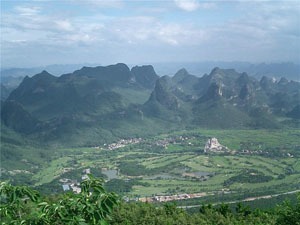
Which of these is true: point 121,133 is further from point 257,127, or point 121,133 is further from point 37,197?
point 37,197

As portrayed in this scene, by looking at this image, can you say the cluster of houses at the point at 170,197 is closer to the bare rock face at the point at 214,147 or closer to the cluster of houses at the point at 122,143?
the bare rock face at the point at 214,147

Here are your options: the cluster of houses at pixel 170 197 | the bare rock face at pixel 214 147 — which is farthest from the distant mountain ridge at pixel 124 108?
the cluster of houses at pixel 170 197

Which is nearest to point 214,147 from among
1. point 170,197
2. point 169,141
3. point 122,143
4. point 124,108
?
point 169,141

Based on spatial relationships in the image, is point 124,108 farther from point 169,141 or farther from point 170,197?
point 170,197

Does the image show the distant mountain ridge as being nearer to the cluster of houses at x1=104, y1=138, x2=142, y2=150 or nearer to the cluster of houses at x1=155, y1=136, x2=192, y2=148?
the cluster of houses at x1=104, y1=138, x2=142, y2=150

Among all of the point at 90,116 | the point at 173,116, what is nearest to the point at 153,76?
the point at 173,116
